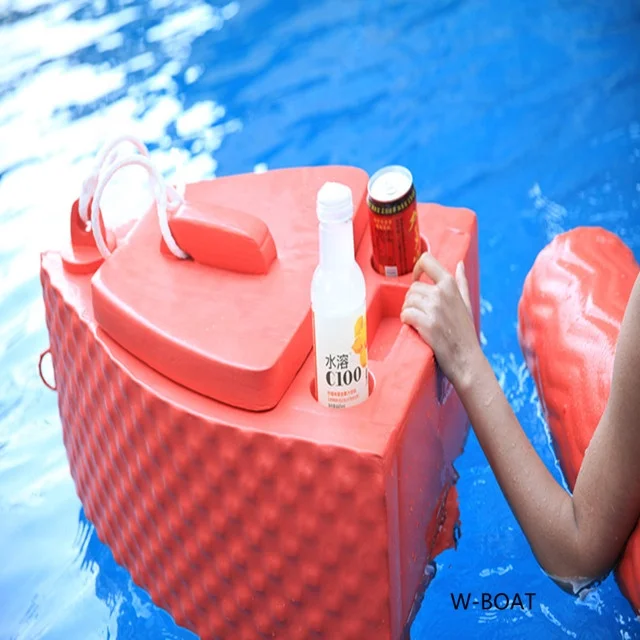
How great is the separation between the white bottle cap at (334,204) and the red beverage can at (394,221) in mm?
222

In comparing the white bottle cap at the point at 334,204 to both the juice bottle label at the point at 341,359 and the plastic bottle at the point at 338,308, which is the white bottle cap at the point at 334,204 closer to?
the plastic bottle at the point at 338,308

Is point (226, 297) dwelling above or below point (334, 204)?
below

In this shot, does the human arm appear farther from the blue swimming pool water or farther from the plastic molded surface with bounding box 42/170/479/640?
the blue swimming pool water

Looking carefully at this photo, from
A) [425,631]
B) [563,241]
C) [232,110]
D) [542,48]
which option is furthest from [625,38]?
[425,631]

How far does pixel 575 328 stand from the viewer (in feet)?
4.49

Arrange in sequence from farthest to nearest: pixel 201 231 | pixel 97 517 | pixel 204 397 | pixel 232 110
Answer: pixel 232 110, pixel 97 517, pixel 201 231, pixel 204 397

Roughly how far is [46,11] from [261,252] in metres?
2.08

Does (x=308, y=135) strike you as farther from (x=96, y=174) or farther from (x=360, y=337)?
(x=360, y=337)

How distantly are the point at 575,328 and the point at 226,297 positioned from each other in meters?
0.50

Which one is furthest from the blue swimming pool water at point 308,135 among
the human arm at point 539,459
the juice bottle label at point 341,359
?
the juice bottle label at point 341,359

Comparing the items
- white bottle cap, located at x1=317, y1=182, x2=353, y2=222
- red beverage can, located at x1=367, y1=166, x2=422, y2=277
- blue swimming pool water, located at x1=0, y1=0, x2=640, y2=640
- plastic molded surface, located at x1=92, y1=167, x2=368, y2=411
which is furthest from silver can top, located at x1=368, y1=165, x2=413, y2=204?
blue swimming pool water, located at x1=0, y1=0, x2=640, y2=640

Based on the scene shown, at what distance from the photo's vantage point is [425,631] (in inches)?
52.9

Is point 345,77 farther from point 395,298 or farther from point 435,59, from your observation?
point 395,298

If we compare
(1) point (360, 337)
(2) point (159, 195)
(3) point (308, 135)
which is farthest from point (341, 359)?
(3) point (308, 135)
